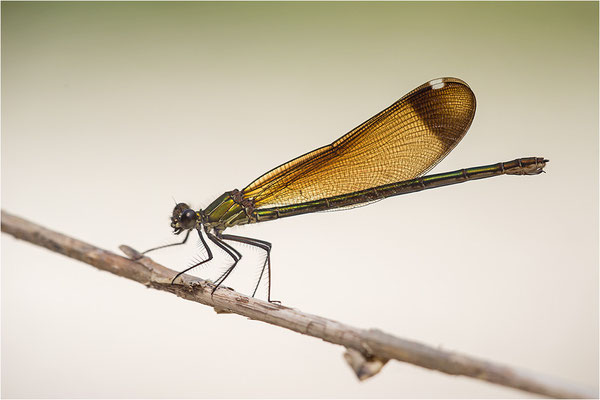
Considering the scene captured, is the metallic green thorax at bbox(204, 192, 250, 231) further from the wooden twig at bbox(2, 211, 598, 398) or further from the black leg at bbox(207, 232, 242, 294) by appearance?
the wooden twig at bbox(2, 211, 598, 398)

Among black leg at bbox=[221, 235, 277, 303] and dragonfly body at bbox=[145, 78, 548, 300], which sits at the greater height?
dragonfly body at bbox=[145, 78, 548, 300]

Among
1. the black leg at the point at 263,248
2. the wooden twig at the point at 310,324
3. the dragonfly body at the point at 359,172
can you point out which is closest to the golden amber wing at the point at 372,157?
the dragonfly body at the point at 359,172

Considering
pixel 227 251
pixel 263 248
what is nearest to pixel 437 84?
pixel 263 248

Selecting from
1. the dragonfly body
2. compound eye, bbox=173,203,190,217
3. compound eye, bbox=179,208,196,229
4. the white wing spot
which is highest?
the white wing spot

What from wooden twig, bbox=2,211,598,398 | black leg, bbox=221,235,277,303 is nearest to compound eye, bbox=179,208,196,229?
black leg, bbox=221,235,277,303

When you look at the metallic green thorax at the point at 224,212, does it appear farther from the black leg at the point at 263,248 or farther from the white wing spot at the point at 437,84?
the white wing spot at the point at 437,84

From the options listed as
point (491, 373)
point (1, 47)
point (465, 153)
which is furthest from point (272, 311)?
point (1, 47)
